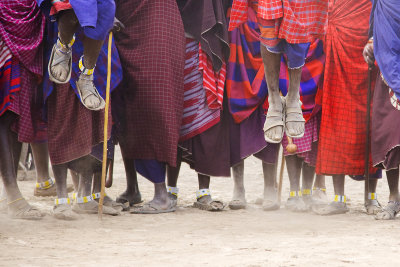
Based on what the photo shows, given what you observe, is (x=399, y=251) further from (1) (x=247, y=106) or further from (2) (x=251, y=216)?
(1) (x=247, y=106)

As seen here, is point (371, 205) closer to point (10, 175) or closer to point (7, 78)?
point (10, 175)

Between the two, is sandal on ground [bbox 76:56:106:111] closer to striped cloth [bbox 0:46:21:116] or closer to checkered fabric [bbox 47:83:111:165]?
checkered fabric [bbox 47:83:111:165]

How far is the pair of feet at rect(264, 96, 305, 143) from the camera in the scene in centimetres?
470

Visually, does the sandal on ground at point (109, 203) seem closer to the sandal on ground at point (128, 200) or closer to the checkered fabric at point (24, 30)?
the sandal on ground at point (128, 200)

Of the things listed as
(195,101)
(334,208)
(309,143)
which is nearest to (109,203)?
(195,101)

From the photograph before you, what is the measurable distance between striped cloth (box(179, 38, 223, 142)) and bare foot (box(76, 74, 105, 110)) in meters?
1.14

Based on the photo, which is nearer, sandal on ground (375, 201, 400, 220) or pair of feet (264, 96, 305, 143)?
pair of feet (264, 96, 305, 143)

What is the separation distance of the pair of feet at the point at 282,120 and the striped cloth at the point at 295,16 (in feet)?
1.56

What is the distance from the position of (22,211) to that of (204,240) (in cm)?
159

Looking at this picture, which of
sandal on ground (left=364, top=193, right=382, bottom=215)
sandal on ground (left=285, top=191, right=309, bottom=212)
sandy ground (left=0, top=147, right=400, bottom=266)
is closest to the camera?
sandy ground (left=0, top=147, right=400, bottom=266)

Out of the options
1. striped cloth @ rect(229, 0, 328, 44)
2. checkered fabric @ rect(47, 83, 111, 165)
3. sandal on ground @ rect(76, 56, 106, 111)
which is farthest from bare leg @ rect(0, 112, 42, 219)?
striped cloth @ rect(229, 0, 328, 44)

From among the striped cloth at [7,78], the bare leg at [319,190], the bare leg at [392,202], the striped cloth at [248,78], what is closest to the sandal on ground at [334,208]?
the bare leg at [392,202]

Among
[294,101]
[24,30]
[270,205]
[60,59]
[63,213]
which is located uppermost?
[24,30]

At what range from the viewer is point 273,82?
4.77 metres
